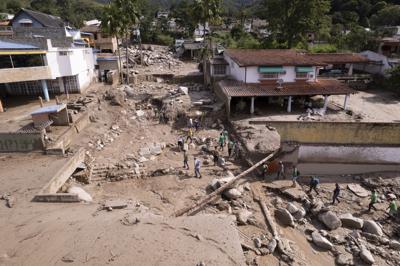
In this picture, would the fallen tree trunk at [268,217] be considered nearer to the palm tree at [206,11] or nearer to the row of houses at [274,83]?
the row of houses at [274,83]

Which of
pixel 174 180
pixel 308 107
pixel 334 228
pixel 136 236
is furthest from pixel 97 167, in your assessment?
pixel 308 107

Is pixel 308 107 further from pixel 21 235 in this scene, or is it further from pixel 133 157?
pixel 21 235

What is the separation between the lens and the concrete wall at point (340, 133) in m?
18.6

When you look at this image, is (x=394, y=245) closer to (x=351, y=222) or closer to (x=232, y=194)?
(x=351, y=222)

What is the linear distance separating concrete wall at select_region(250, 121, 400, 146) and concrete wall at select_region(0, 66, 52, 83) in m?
22.5

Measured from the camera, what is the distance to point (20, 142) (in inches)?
690

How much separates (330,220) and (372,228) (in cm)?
202

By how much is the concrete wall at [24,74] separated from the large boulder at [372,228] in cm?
2893

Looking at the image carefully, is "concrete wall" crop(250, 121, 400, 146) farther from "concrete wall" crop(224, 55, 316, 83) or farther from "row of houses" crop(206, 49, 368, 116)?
"concrete wall" crop(224, 55, 316, 83)

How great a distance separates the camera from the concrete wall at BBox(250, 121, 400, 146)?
61.2 feet

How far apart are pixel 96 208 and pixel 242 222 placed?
667 centimetres

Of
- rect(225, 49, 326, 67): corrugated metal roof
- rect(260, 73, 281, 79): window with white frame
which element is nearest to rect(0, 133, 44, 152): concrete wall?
rect(225, 49, 326, 67): corrugated metal roof

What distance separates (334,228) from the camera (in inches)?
531

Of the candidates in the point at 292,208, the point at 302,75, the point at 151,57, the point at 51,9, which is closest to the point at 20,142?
the point at 292,208
